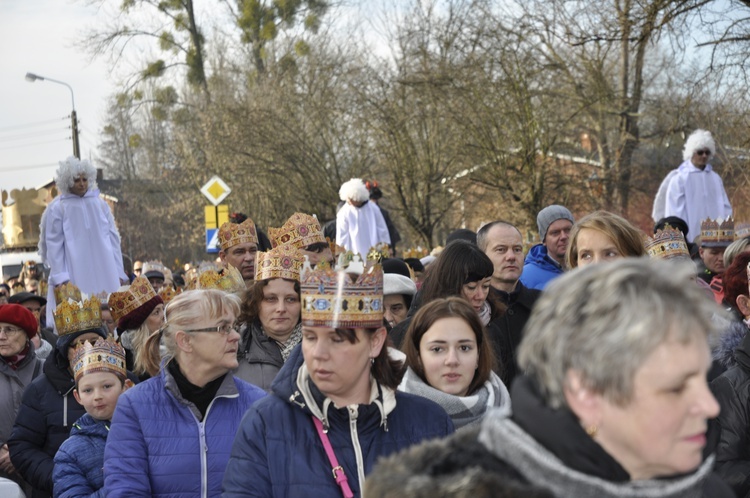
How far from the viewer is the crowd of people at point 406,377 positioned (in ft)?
6.91

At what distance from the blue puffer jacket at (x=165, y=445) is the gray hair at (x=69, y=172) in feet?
24.0

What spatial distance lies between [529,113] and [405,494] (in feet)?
68.9

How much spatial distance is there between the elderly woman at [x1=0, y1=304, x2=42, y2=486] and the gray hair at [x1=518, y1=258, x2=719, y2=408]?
6.55 meters

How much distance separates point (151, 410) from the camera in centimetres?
491

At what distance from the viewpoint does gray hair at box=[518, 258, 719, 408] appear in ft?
6.77

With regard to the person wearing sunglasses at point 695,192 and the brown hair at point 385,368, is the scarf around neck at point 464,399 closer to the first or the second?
the brown hair at point 385,368

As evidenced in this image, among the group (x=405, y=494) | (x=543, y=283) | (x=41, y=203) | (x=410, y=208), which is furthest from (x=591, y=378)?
(x=41, y=203)

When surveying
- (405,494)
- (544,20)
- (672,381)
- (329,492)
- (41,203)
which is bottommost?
(329,492)

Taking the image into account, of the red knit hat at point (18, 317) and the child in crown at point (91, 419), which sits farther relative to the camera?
the red knit hat at point (18, 317)

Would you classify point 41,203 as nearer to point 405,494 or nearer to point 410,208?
point 410,208

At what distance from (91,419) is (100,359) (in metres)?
0.40

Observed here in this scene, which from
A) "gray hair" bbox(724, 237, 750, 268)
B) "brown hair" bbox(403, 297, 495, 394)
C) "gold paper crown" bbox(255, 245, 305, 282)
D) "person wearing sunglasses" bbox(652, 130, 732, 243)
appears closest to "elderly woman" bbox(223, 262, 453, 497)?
"brown hair" bbox(403, 297, 495, 394)

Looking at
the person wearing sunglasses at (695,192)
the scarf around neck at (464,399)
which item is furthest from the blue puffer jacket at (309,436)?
the person wearing sunglasses at (695,192)

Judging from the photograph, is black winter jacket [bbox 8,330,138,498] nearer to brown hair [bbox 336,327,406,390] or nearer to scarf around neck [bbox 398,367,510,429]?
scarf around neck [bbox 398,367,510,429]
